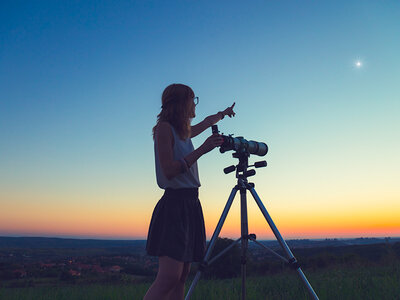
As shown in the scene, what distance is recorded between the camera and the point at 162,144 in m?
2.29

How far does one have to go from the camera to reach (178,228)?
7.68 ft

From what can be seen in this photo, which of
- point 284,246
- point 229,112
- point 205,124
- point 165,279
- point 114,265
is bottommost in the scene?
point 114,265

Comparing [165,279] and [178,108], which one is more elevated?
[178,108]

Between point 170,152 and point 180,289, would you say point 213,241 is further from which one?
point 170,152

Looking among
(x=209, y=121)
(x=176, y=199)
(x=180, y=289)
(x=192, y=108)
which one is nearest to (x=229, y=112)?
(x=209, y=121)

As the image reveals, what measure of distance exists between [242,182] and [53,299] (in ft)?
12.4

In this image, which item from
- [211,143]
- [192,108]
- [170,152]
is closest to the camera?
[170,152]

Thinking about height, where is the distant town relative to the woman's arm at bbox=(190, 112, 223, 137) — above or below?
below

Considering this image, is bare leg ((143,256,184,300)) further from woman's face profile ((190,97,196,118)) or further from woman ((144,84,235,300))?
woman's face profile ((190,97,196,118))

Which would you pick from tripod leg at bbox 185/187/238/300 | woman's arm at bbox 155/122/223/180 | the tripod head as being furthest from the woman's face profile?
tripod leg at bbox 185/187/238/300

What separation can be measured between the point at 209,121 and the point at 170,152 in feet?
4.59

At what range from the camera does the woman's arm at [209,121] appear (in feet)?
11.2

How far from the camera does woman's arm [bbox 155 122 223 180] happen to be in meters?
2.23

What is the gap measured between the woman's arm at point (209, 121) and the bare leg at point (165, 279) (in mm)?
1499
